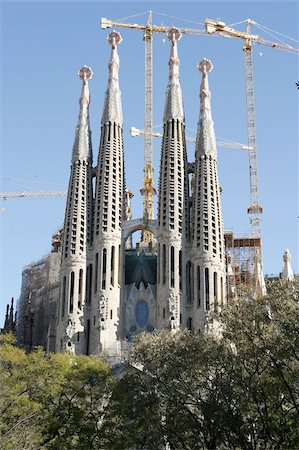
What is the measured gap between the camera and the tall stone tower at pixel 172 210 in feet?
254

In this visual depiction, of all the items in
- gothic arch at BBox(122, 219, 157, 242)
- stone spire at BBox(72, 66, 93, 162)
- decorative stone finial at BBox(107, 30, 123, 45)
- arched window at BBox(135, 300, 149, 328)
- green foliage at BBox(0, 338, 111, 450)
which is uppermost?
decorative stone finial at BBox(107, 30, 123, 45)

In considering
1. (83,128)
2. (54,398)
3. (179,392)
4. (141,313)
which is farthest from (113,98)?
(179,392)

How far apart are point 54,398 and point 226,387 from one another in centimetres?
1066

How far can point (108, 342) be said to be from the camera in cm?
7569

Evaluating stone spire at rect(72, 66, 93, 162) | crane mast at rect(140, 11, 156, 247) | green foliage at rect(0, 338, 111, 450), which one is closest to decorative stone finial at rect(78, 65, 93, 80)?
stone spire at rect(72, 66, 93, 162)

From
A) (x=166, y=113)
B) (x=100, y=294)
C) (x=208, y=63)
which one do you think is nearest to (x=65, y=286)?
(x=100, y=294)

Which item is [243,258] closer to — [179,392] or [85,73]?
[85,73]

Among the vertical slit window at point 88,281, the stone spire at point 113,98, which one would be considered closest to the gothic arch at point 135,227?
the vertical slit window at point 88,281

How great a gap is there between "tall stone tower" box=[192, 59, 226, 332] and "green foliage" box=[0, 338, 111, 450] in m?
27.3

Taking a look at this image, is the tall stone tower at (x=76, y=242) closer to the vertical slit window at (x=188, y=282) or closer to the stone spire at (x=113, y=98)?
the stone spire at (x=113, y=98)

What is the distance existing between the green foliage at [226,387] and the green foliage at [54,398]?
1.42 metres

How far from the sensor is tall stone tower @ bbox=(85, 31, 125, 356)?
7662cm

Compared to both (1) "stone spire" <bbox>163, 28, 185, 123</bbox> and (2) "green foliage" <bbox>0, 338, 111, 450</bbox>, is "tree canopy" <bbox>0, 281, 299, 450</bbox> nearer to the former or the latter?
(2) "green foliage" <bbox>0, 338, 111, 450</bbox>

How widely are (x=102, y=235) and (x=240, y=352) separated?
38818mm
